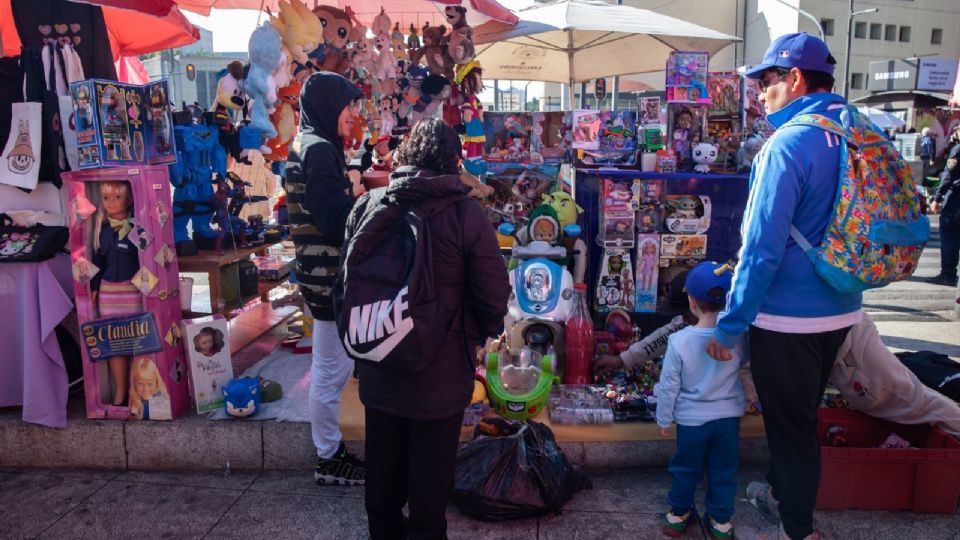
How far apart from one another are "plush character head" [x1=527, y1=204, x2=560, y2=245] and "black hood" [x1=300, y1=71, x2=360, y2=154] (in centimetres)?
203

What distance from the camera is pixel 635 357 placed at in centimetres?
438

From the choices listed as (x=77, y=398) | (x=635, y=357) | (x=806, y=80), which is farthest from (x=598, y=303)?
(x=77, y=398)

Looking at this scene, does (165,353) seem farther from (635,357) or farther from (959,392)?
(959,392)

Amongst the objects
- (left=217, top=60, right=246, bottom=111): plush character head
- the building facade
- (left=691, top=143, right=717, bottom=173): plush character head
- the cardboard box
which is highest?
the building facade

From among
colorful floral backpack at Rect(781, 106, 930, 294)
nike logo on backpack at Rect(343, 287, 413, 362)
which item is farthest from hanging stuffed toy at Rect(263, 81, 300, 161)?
colorful floral backpack at Rect(781, 106, 930, 294)

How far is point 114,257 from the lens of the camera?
3.58 m

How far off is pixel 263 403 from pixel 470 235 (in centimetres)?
232

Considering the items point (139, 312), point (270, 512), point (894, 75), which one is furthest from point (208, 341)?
point (894, 75)

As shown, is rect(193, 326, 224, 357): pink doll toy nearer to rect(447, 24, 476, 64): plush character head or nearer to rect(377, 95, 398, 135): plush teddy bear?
rect(377, 95, 398, 135): plush teddy bear

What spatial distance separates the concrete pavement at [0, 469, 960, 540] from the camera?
3051mm

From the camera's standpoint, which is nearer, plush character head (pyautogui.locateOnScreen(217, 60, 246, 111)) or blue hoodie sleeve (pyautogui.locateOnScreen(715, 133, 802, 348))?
blue hoodie sleeve (pyautogui.locateOnScreen(715, 133, 802, 348))

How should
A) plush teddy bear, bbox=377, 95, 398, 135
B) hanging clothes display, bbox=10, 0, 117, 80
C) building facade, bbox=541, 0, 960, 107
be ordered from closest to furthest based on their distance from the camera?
hanging clothes display, bbox=10, 0, 117, 80
plush teddy bear, bbox=377, 95, 398, 135
building facade, bbox=541, 0, 960, 107

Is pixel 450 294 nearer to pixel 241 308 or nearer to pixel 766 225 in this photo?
pixel 766 225

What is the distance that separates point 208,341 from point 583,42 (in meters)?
7.85
